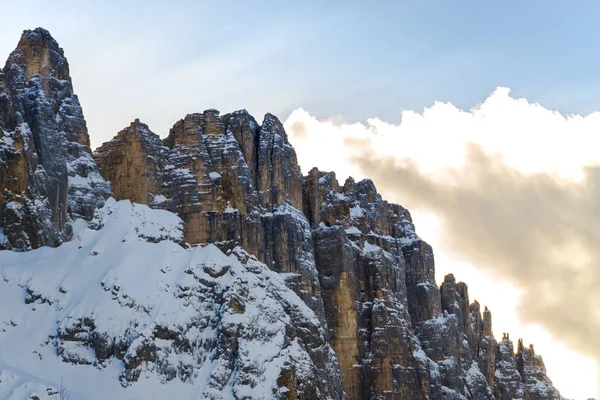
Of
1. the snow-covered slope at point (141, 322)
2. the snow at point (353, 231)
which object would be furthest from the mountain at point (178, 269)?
the snow at point (353, 231)

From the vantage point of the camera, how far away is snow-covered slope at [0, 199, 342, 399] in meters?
135

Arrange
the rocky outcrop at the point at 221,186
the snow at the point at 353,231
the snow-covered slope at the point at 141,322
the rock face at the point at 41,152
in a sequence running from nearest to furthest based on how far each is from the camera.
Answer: the snow-covered slope at the point at 141,322 → the rock face at the point at 41,152 → the rocky outcrop at the point at 221,186 → the snow at the point at 353,231

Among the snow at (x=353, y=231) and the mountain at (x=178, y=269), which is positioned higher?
the snow at (x=353, y=231)

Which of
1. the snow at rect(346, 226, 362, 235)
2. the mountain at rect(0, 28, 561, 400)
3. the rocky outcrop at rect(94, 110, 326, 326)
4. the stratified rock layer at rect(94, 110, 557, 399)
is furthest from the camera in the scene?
the snow at rect(346, 226, 362, 235)

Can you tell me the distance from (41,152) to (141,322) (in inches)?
1252

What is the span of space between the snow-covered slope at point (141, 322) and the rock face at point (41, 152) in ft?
12.7

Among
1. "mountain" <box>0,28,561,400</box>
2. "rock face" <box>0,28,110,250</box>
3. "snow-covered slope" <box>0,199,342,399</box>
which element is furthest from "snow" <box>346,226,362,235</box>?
"rock face" <box>0,28,110,250</box>

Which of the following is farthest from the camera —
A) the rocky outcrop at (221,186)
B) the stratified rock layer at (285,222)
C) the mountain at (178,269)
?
the stratified rock layer at (285,222)

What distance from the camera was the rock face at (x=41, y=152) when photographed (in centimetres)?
14782

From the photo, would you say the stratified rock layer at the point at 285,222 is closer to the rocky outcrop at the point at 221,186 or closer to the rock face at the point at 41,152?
the rocky outcrop at the point at 221,186

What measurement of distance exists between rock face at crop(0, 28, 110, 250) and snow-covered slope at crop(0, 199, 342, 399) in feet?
12.7

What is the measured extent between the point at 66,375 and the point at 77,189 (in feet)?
121

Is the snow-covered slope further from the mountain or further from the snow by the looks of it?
the snow

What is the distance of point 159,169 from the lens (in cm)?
16850
